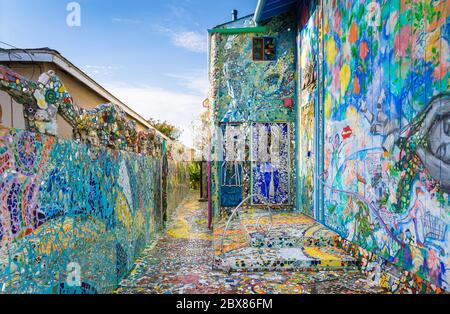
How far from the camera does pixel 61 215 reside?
2.55 metres

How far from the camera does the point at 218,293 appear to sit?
12.0ft

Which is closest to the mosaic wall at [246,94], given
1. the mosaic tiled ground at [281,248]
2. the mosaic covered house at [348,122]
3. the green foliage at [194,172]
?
the mosaic covered house at [348,122]

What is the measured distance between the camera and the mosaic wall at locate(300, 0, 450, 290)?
2.78 m

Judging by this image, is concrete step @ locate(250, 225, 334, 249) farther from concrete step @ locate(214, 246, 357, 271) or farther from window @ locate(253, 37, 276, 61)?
window @ locate(253, 37, 276, 61)

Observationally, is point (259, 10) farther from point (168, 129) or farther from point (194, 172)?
point (168, 129)

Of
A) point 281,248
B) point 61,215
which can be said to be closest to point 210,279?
point 281,248

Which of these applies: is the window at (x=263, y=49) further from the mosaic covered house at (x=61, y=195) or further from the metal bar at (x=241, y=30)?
the mosaic covered house at (x=61, y=195)

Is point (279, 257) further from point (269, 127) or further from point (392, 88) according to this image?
point (269, 127)

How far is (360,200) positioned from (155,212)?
4520mm

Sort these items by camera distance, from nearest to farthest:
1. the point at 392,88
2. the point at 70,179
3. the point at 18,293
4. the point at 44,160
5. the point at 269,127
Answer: the point at 18,293 < the point at 44,160 < the point at 70,179 < the point at 392,88 < the point at 269,127

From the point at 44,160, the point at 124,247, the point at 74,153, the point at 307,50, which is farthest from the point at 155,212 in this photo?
the point at 307,50

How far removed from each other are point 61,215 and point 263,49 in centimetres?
696

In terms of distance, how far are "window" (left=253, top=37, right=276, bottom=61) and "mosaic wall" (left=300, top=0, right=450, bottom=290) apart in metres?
2.85

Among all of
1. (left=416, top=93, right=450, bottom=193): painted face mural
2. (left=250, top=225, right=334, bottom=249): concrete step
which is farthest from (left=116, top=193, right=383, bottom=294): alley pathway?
(left=416, top=93, right=450, bottom=193): painted face mural
